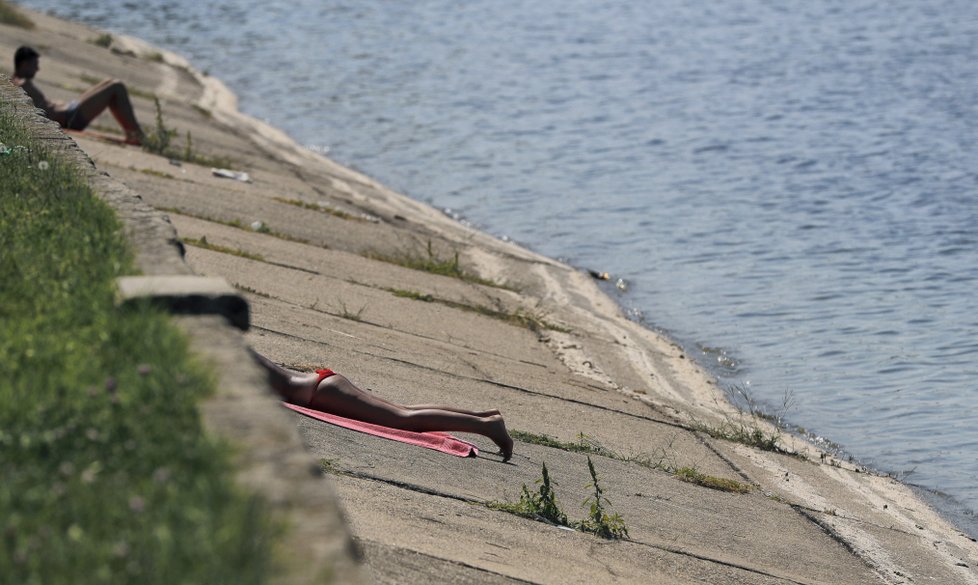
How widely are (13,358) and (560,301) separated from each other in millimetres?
8446

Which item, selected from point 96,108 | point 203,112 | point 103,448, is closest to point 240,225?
point 96,108

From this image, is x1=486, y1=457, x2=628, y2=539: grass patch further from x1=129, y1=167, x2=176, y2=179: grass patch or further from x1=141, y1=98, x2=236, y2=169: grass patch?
x1=141, y1=98, x2=236, y2=169: grass patch

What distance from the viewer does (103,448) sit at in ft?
10.8

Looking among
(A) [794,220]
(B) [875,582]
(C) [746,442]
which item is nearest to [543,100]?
(A) [794,220]

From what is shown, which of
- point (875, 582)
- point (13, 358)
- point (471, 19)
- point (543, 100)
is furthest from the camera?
point (471, 19)

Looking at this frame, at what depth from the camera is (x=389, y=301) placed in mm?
10070

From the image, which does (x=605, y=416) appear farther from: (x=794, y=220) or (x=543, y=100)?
(x=543, y=100)

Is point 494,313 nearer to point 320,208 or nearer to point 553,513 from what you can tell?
point 320,208

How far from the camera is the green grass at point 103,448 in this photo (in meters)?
2.82

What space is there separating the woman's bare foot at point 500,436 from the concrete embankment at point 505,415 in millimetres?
74

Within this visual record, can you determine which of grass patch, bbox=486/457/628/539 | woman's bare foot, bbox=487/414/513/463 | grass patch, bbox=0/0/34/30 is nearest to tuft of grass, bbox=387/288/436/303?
woman's bare foot, bbox=487/414/513/463

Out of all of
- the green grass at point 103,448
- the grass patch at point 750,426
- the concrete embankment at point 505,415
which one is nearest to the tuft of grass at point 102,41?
the concrete embankment at point 505,415

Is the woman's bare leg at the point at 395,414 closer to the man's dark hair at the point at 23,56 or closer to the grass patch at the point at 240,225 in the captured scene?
the grass patch at the point at 240,225

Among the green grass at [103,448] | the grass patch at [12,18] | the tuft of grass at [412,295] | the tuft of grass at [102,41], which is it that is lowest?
the tuft of grass at [102,41]
